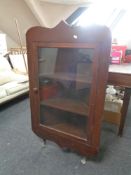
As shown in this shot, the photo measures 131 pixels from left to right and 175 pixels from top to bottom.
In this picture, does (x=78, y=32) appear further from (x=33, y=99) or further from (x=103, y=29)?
(x=33, y=99)

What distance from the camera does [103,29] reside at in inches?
36.2

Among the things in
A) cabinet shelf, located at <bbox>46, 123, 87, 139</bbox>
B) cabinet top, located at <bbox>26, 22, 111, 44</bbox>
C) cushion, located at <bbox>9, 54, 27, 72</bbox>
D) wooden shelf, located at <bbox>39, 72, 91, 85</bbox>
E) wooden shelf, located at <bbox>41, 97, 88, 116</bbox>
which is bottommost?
cabinet shelf, located at <bbox>46, 123, 87, 139</bbox>

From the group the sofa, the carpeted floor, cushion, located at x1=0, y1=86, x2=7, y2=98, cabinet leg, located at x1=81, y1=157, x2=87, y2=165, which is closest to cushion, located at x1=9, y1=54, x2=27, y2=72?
the sofa

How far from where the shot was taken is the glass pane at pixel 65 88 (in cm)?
118

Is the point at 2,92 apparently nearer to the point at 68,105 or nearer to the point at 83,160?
the point at 68,105

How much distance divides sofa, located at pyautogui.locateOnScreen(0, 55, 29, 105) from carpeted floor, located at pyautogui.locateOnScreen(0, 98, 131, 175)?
1.82 ft

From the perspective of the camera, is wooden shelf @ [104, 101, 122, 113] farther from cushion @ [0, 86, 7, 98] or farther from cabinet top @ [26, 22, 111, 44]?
cushion @ [0, 86, 7, 98]

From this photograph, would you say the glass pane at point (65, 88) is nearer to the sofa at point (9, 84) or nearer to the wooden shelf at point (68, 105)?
the wooden shelf at point (68, 105)

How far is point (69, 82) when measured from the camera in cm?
128

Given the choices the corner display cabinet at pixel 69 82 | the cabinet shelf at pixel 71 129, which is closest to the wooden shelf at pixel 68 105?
the corner display cabinet at pixel 69 82

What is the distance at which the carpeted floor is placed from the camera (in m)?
1.23

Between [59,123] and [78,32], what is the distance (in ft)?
2.62

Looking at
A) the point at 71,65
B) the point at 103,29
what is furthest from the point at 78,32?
the point at 71,65

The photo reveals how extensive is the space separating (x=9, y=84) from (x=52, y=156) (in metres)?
1.38
